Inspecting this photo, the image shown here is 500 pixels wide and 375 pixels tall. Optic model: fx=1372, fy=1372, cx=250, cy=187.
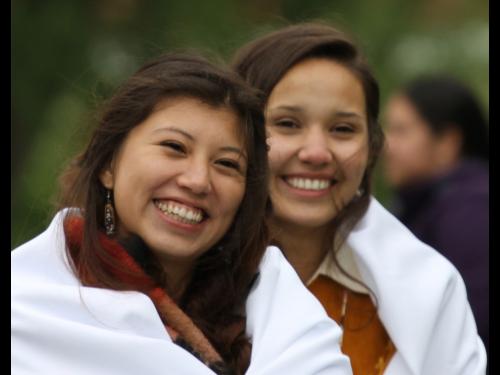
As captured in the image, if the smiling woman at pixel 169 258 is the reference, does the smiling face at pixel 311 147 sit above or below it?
above

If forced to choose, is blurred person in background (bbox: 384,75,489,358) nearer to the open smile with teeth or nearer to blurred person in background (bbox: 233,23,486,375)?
blurred person in background (bbox: 233,23,486,375)

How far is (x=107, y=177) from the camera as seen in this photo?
3.65 meters

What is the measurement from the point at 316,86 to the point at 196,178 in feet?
2.77

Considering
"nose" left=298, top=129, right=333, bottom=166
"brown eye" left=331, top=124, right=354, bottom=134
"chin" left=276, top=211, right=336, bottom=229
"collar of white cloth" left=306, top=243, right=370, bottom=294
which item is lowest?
"collar of white cloth" left=306, top=243, right=370, bottom=294

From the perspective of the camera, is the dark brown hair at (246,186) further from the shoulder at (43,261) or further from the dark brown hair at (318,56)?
the dark brown hair at (318,56)

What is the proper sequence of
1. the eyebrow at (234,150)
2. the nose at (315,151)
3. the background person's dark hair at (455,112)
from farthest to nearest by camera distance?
the background person's dark hair at (455,112)
the nose at (315,151)
the eyebrow at (234,150)

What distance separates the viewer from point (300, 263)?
4305mm

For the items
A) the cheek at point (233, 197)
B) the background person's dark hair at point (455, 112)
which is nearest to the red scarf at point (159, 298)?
the cheek at point (233, 197)

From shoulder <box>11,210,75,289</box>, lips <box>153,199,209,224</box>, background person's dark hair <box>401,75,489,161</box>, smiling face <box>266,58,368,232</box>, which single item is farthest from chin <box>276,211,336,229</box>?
background person's dark hair <box>401,75,489,161</box>

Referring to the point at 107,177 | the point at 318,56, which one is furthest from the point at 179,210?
the point at 318,56

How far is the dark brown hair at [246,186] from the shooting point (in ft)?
11.8

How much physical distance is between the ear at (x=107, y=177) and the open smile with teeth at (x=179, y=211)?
0.59ft

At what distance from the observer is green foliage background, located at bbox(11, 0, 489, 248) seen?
10.5 metres
